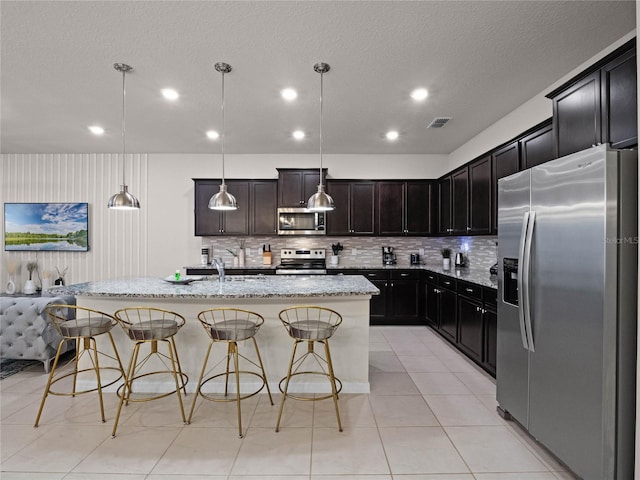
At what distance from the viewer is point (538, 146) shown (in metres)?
3.12

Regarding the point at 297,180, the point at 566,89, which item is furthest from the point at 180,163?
the point at 566,89

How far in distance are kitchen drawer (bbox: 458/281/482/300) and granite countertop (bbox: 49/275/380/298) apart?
1252 millimetres

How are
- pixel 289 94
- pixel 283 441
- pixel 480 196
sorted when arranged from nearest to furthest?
pixel 283 441 < pixel 289 94 < pixel 480 196

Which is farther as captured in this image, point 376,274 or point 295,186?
point 295,186

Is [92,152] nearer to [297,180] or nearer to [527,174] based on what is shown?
[297,180]

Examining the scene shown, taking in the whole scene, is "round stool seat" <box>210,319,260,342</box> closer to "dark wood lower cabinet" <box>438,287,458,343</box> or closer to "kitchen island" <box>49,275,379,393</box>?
"kitchen island" <box>49,275,379,393</box>

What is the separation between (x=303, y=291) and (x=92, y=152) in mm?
5099

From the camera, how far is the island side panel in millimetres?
3090

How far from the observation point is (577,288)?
192 centimetres

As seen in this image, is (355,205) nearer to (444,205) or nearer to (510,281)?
(444,205)

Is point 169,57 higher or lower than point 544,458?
higher

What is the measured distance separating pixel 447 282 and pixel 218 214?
12.0 ft

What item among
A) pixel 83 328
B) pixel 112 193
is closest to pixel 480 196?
pixel 83 328

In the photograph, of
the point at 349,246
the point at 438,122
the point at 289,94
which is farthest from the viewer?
the point at 349,246
